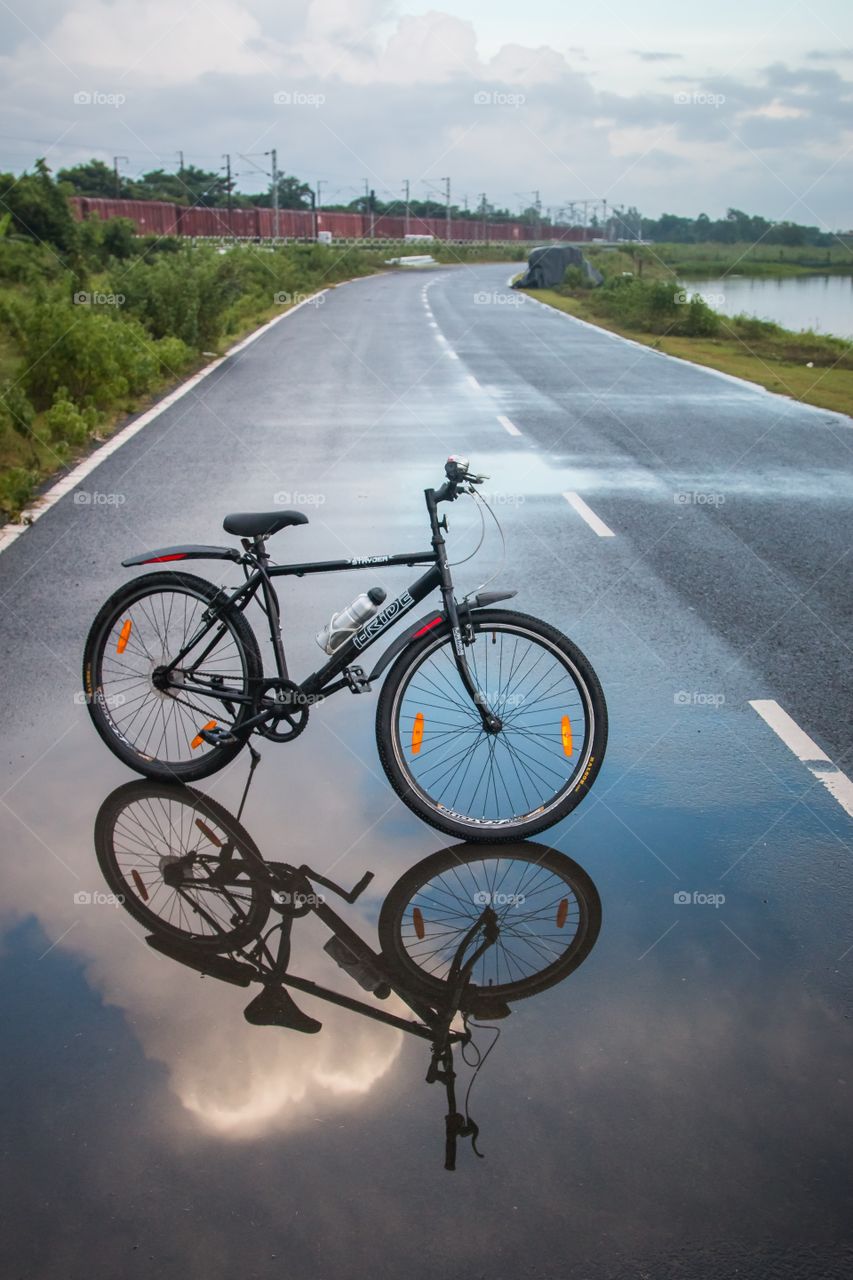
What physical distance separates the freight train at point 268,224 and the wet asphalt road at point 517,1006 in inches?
1459

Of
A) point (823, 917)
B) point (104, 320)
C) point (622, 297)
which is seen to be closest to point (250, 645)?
point (823, 917)

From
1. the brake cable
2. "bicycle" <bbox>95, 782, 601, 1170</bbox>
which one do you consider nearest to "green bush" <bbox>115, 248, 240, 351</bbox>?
"bicycle" <bbox>95, 782, 601, 1170</bbox>

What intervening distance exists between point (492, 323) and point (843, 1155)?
32.3 m

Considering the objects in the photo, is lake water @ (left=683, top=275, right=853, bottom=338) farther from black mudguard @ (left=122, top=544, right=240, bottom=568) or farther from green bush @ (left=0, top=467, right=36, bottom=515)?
black mudguard @ (left=122, top=544, right=240, bottom=568)

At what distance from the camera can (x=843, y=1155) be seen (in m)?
3.40

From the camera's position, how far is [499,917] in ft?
15.4

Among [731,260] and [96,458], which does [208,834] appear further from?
[731,260]

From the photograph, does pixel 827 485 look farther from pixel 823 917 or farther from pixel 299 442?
pixel 823 917
